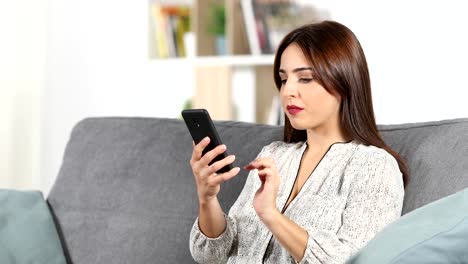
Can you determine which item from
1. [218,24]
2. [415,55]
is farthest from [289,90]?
[218,24]

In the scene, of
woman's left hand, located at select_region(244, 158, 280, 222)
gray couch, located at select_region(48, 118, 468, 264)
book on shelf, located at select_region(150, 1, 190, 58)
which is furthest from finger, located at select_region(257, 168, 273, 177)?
book on shelf, located at select_region(150, 1, 190, 58)

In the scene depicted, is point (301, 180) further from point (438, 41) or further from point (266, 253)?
point (438, 41)

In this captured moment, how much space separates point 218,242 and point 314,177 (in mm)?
264

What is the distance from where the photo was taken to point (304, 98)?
1.89 metres

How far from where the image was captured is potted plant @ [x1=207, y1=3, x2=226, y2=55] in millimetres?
3915

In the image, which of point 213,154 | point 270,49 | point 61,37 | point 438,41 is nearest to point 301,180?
point 213,154

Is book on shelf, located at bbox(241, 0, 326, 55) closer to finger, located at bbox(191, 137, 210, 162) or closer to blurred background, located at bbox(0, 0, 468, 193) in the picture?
blurred background, located at bbox(0, 0, 468, 193)

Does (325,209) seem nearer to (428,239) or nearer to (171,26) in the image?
(428,239)

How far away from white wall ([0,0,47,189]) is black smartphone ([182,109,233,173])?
7.72ft

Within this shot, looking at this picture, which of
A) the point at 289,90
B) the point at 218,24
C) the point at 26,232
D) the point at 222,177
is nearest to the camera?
the point at 222,177

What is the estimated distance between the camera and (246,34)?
3.80 metres

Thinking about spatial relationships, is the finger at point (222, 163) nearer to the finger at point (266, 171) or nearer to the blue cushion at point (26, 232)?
the finger at point (266, 171)

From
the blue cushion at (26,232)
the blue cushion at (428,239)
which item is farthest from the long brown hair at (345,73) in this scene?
the blue cushion at (26,232)

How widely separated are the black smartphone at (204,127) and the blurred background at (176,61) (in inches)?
60.7
